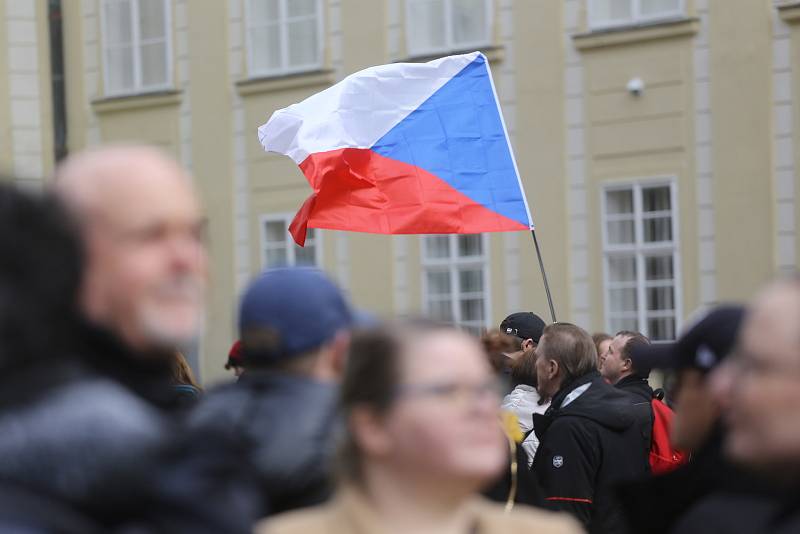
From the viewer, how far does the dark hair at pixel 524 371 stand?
27.8ft

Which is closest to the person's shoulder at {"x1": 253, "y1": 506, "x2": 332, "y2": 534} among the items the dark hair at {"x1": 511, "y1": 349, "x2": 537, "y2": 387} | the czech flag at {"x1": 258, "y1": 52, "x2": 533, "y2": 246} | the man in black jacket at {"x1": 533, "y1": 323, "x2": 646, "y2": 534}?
the man in black jacket at {"x1": 533, "y1": 323, "x2": 646, "y2": 534}

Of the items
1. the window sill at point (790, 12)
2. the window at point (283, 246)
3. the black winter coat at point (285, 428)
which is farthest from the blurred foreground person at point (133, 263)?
the window at point (283, 246)

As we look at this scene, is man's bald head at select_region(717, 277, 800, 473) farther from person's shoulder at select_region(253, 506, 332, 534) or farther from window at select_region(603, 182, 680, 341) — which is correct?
window at select_region(603, 182, 680, 341)

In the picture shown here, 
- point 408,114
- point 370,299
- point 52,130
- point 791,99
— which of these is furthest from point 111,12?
point 408,114

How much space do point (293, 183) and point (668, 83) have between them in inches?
221

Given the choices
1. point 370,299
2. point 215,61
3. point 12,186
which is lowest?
point 370,299

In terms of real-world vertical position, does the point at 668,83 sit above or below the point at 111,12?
below

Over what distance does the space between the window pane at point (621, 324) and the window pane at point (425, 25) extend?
423 centimetres

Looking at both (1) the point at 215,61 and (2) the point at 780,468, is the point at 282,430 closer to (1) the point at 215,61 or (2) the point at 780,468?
(2) the point at 780,468

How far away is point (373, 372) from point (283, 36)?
19792 millimetres

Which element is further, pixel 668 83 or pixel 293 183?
pixel 293 183

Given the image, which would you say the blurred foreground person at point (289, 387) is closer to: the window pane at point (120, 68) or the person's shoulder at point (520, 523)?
the person's shoulder at point (520, 523)

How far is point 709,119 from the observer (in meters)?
18.4

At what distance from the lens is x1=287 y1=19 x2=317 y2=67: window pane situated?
2206 cm
